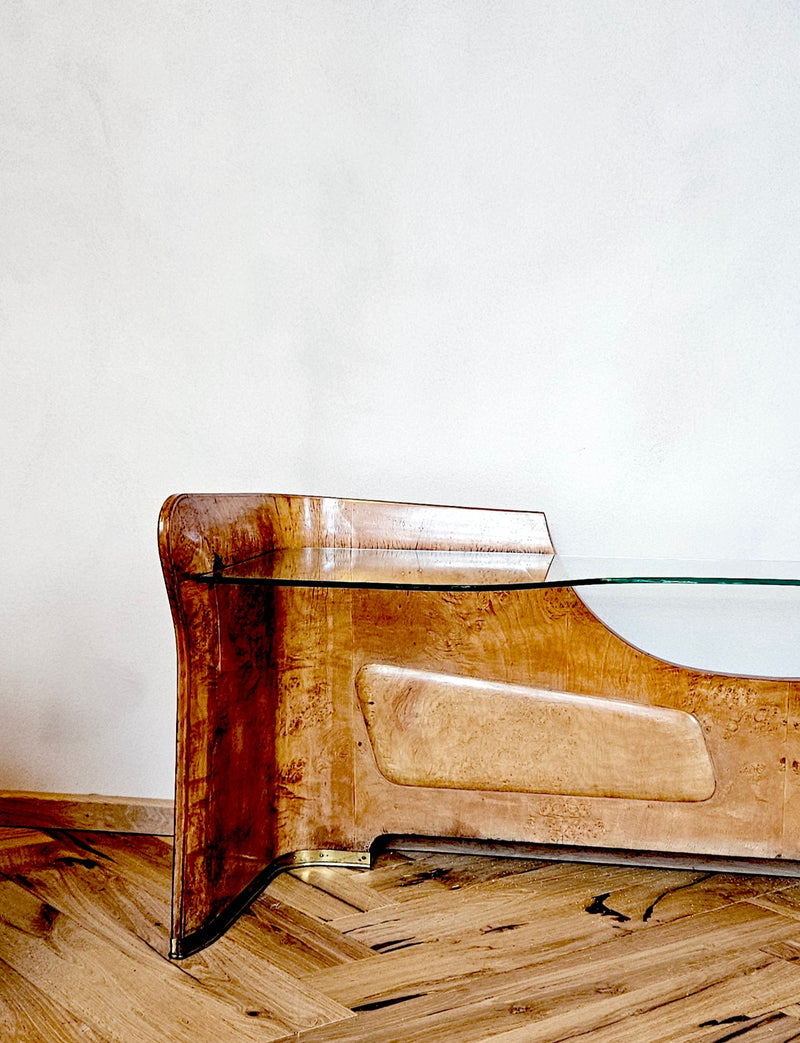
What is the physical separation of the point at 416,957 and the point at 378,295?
1.10 meters

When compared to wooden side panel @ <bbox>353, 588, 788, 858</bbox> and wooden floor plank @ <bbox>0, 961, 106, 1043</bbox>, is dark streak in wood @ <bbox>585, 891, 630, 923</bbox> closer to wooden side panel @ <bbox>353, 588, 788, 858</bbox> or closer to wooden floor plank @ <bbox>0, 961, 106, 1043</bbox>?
wooden side panel @ <bbox>353, 588, 788, 858</bbox>

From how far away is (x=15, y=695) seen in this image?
1.90 meters

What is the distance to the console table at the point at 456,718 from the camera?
4.93ft

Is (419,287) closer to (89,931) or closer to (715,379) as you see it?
(715,379)

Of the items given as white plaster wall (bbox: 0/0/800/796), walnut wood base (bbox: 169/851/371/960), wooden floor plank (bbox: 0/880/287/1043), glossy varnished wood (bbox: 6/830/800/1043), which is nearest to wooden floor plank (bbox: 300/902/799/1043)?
glossy varnished wood (bbox: 6/830/800/1043)

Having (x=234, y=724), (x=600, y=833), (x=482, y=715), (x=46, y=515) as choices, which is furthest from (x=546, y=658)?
(x=46, y=515)

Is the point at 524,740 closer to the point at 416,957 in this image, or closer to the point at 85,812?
the point at 416,957

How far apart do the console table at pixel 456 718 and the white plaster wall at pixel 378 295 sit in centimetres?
16

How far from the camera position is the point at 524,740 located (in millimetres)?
1561

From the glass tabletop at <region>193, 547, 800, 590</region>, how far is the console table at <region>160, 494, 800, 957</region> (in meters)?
0.02

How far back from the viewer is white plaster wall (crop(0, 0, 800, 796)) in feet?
5.45

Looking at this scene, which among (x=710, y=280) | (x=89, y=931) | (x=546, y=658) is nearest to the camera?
(x=89, y=931)

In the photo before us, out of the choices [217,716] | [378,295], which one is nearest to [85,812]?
[217,716]

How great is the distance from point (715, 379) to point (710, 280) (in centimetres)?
17
